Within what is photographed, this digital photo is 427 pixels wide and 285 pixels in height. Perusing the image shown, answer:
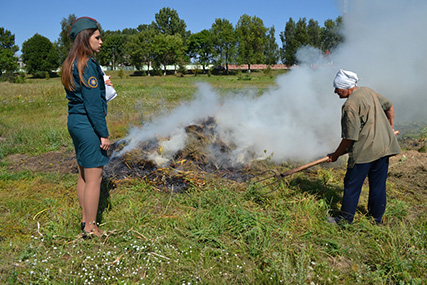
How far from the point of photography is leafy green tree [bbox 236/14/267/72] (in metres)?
54.2

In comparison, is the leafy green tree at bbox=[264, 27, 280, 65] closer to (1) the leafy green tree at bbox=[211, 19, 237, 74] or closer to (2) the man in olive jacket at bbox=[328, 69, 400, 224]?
(1) the leafy green tree at bbox=[211, 19, 237, 74]

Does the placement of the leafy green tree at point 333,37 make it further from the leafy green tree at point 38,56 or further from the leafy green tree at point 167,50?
the leafy green tree at point 38,56

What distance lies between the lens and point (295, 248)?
306cm

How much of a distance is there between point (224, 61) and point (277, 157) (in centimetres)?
5547

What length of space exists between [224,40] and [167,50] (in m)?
11.8

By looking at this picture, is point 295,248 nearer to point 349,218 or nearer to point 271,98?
point 349,218

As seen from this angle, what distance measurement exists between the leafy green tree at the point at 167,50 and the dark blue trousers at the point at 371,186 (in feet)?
193

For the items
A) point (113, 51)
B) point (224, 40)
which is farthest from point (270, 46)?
point (113, 51)

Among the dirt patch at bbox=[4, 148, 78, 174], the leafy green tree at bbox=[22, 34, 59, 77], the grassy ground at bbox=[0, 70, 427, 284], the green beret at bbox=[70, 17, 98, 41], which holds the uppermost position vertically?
the leafy green tree at bbox=[22, 34, 59, 77]

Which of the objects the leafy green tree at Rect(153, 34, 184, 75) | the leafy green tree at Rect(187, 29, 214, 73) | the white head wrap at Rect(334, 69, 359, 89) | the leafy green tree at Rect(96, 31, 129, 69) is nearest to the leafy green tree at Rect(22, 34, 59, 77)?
the leafy green tree at Rect(96, 31, 129, 69)

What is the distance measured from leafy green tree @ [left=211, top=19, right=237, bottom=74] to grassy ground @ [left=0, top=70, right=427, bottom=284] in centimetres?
5509

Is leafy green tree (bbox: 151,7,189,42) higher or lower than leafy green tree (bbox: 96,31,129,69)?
higher

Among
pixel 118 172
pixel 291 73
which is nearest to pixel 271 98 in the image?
pixel 291 73

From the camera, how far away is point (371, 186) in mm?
3514
